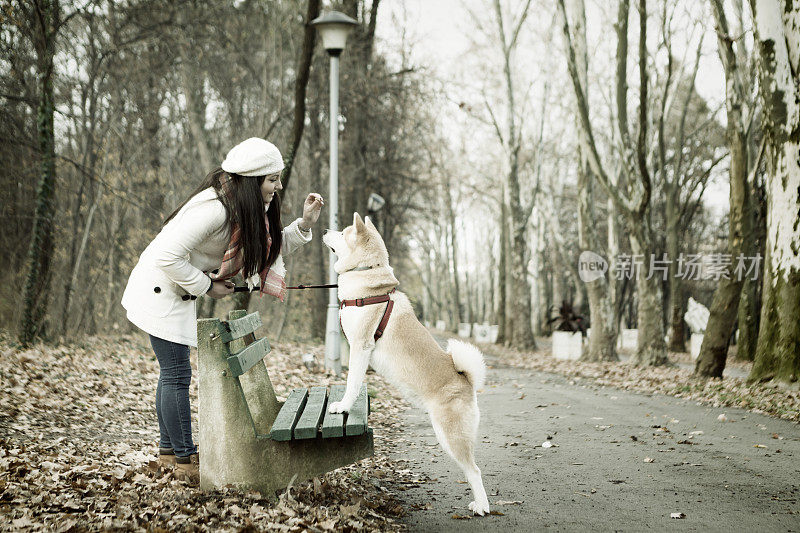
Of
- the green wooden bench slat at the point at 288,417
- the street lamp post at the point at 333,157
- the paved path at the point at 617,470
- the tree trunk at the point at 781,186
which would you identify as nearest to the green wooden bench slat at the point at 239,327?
the green wooden bench slat at the point at 288,417

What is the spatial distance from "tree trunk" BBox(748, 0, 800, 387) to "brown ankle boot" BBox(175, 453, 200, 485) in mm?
8311

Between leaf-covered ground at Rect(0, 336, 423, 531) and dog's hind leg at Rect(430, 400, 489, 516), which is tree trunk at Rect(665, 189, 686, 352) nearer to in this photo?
leaf-covered ground at Rect(0, 336, 423, 531)

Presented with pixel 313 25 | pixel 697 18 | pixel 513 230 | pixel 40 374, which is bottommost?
pixel 40 374

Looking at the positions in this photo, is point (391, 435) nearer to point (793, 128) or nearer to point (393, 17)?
point (793, 128)

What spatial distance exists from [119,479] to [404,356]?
194 centimetres

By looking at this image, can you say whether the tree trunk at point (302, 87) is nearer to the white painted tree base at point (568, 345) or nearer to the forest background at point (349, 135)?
the forest background at point (349, 135)

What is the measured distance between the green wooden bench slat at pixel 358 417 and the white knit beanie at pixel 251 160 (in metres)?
1.56

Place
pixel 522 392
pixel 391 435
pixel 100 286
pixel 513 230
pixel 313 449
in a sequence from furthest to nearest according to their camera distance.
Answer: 1. pixel 513 230
2. pixel 100 286
3. pixel 522 392
4. pixel 391 435
5. pixel 313 449

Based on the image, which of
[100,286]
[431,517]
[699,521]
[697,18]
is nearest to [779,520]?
[699,521]

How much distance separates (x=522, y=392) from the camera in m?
11.3

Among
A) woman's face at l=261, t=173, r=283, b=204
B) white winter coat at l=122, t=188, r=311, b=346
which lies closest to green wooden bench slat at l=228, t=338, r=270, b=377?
white winter coat at l=122, t=188, r=311, b=346

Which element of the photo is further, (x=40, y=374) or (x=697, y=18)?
(x=697, y=18)

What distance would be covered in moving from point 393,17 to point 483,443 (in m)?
15.5

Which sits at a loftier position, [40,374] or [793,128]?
[793,128]
